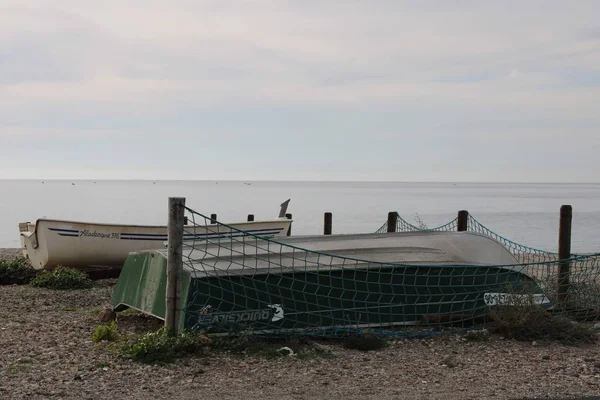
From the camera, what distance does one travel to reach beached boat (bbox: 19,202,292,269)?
1694cm

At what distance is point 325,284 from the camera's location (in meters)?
9.63

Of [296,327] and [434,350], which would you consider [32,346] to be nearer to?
[296,327]

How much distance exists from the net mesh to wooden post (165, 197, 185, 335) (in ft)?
0.79

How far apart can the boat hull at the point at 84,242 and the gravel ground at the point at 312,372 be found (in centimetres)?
742

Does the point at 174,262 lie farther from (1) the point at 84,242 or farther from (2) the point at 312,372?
(1) the point at 84,242

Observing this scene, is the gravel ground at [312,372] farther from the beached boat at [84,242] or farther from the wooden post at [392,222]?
the wooden post at [392,222]

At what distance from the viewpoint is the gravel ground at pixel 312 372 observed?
696 centimetres

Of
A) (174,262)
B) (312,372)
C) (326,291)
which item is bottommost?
(312,372)

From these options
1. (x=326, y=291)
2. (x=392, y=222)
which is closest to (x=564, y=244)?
(x=326, y=291)

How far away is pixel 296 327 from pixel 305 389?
2.26 m

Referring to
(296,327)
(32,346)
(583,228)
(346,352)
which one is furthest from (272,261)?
(583,228)

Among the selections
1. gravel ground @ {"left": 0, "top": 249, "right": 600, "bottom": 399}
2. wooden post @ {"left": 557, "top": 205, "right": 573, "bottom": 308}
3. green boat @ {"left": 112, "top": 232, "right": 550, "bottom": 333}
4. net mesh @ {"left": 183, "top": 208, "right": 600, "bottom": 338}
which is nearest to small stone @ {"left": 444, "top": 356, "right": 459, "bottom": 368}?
gravel ground @ {"left": 0, "top": 249, "right": 600, "bottom": 399}

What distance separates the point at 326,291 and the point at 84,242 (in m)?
9.49

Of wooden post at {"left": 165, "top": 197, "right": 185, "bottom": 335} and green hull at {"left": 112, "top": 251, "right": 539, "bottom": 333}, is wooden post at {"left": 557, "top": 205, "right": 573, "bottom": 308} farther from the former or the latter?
wooden post at {"left": 165, "top": 197, "right": 185, "bottom": 335}
